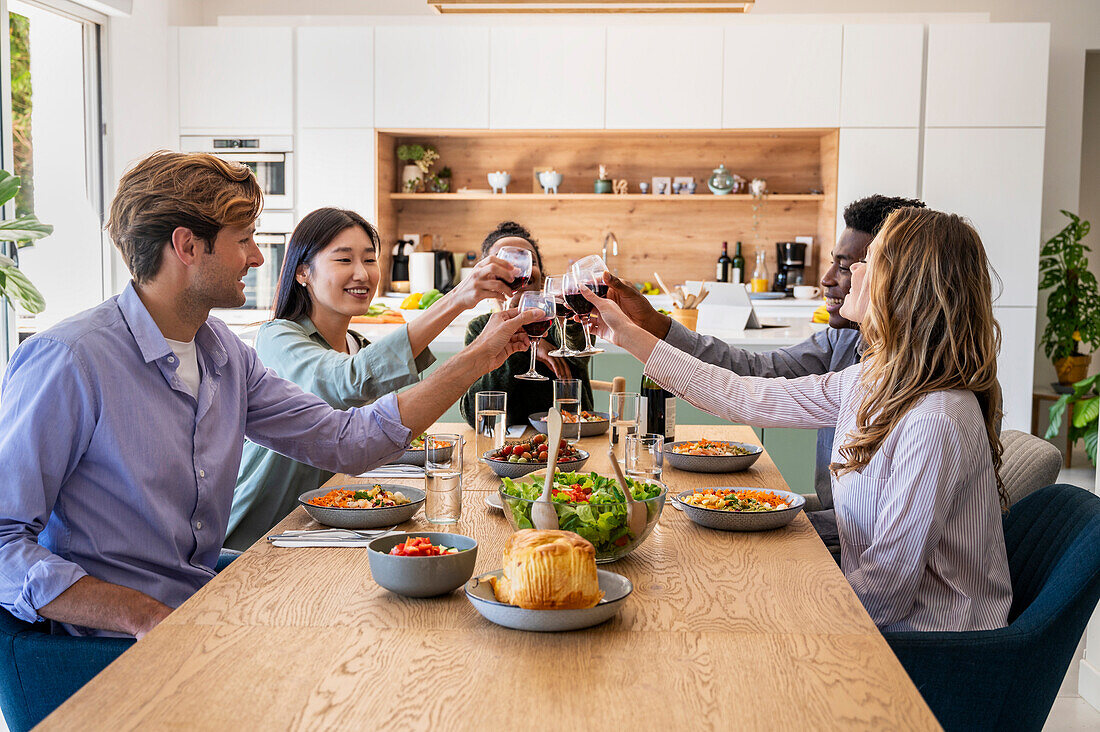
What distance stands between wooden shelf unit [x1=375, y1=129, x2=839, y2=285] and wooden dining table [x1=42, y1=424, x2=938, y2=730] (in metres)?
5.18

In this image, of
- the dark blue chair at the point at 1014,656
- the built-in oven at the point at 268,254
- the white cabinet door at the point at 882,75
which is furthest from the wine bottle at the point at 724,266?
Result: the dark blue chair at the point at 1014,656

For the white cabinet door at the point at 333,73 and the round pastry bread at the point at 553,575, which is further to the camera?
the white cabinet door at the point at 333,73

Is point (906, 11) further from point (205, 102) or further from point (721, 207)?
point (205, 102)

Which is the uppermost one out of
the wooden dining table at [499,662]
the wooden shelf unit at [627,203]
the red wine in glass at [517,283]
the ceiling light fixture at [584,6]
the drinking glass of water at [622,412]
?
the ceiling light fixture at [584,6]

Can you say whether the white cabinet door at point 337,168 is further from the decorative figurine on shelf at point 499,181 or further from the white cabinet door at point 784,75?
the white cabinet door at point 784,75

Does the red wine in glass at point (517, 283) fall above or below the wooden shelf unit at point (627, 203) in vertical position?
below

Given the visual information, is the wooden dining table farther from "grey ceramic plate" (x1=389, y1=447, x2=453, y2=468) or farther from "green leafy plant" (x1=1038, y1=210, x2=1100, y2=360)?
"green leafy plant" (x1=1038, y1=210, x2=1100, y2=360)

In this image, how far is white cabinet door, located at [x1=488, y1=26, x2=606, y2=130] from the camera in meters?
5.79

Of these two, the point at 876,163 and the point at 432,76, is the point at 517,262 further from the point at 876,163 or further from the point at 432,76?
the point at 876,163

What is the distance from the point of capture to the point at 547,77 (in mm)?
5828

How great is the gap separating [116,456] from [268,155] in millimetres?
4763

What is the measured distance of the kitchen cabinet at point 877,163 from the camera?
573 centimetres

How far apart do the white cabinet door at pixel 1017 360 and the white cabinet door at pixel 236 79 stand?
4.35 meters

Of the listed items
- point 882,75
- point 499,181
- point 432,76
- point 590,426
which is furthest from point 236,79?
point 590,426
